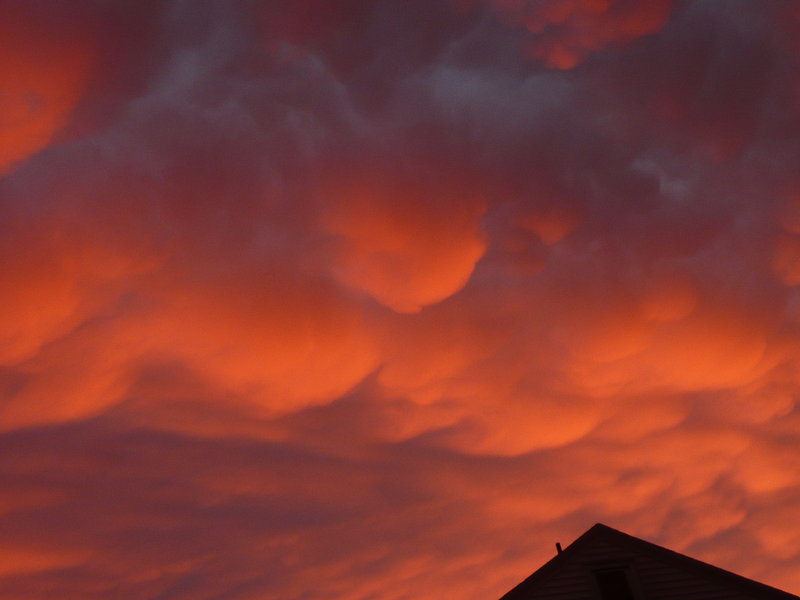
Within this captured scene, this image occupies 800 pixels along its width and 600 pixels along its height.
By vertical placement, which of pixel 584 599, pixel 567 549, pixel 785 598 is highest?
pixel 567 549

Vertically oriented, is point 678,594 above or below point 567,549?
below

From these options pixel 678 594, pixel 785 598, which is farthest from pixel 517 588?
pixel 785 598

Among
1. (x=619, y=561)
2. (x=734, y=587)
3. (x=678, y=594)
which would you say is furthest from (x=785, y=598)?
(x=619, y=561)

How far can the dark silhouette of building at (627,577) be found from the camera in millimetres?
21672

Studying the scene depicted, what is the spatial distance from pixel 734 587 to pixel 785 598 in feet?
5.07

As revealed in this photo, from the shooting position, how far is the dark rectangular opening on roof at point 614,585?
21.7m

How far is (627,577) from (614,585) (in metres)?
0.53

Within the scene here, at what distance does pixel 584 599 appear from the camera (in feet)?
71.5

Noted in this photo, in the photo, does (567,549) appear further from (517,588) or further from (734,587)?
(734,587)

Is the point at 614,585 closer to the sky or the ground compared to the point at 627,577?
closer to the ground

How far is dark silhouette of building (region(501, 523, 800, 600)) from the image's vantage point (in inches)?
853

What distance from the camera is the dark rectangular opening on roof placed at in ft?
71.1

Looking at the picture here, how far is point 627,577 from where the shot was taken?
72.0 ft

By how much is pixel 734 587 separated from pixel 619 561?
A: 3840 mm
